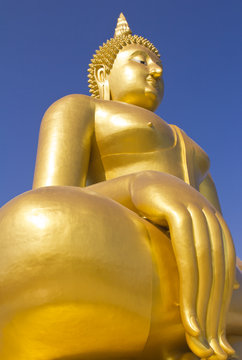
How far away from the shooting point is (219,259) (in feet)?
5.50

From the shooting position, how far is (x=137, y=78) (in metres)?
3.38

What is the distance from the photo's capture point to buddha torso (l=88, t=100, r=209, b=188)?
2.89 metres

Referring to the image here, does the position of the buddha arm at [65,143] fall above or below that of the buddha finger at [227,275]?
above

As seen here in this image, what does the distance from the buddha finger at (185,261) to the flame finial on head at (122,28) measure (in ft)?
9.01

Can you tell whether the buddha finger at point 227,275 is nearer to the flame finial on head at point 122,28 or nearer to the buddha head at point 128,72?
the buddha head at point 128,72

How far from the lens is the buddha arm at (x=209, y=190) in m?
3.54

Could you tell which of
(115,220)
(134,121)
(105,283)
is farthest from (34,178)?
(105,283)

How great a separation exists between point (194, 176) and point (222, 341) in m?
1.64

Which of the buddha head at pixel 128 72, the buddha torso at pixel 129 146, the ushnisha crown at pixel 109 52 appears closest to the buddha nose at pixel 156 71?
the buddha head at pixel 128 72

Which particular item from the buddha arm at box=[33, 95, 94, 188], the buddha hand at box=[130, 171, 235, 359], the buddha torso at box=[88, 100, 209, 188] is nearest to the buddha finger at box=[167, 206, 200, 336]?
the buddha hand at box=[130, 171, 235, 359]

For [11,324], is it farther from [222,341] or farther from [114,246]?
[222,341]

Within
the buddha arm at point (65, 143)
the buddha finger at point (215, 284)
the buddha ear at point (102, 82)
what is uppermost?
the buddha ear at point (102, 82)

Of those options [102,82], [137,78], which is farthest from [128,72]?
[102,82]

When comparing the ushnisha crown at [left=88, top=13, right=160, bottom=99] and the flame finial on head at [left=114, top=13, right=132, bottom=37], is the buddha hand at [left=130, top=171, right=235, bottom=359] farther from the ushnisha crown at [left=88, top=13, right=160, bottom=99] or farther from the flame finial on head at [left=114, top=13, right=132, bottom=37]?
the flame finial on head at [left=114, top=13, right=132, bottom=37]
